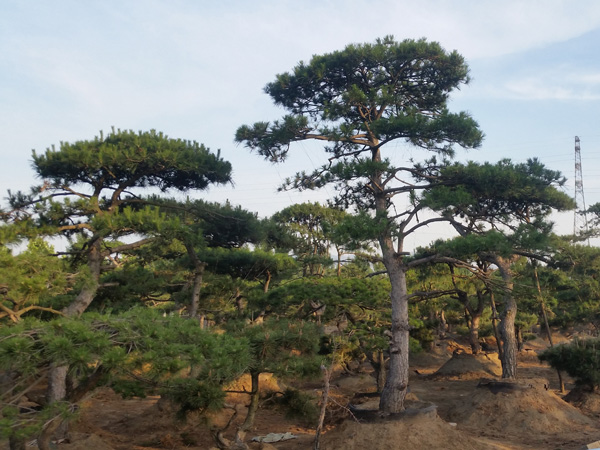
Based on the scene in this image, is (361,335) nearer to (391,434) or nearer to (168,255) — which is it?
(391,434)

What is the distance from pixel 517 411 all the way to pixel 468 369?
346 inches

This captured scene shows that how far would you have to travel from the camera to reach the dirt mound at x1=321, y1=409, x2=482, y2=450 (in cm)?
932

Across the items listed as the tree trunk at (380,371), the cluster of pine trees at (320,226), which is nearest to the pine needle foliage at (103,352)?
the cluster of pine trees at (320,226)

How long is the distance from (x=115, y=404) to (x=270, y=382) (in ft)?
17.7

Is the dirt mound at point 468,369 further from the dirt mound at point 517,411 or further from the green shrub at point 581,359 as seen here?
the dirt mound at point 517,411

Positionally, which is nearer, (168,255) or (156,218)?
(156,218)

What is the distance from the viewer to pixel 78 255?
12289 millimetres

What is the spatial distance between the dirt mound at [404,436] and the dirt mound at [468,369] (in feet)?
37.5

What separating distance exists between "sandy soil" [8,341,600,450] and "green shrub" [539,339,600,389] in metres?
0.57

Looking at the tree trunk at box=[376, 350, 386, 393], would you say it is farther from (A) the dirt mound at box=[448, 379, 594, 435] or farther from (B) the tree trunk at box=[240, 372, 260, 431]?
(B) the tree trunk at box=[240, 372, 260, 431]

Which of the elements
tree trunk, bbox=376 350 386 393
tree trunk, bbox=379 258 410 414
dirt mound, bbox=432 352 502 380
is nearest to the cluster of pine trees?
tree trunk, bbox=379 258 410 414

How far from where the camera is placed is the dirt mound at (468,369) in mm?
20562

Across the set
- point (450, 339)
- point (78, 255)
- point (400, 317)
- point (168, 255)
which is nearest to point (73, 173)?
point (78, 255)

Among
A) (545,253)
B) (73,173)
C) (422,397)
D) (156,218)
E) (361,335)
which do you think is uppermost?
(73,173)
